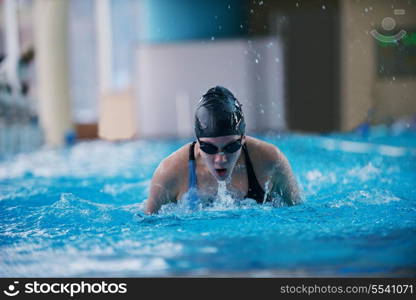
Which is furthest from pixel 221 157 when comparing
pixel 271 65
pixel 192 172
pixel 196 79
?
pixel 271 65

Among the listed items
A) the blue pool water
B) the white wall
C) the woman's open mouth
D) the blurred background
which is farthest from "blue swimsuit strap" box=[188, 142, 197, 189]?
the white wall

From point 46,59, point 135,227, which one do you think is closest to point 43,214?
point 135,227

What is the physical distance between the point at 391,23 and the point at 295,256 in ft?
42.0

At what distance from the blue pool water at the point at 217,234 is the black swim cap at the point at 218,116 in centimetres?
47

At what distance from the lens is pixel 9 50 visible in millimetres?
8031

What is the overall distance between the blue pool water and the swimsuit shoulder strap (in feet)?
0.19

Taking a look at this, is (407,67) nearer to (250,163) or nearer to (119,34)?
(119,34)

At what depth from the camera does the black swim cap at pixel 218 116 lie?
9.82ft

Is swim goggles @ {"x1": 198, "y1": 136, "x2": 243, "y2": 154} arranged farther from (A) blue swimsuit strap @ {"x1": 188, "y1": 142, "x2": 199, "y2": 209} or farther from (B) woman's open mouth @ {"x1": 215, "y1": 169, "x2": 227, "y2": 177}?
(A) blue swimsuit strap @ {"x1": 188, "y1": 142, "x2": 199, "y2": 209}

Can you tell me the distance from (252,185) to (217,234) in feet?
2.47

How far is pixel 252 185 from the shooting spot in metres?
3.38

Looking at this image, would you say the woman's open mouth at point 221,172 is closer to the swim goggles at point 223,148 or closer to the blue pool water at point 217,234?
the swim goggles at point 223,148

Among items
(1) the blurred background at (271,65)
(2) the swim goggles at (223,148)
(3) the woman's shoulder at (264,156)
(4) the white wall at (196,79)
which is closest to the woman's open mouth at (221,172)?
(2) the swim goggles at (223,148)

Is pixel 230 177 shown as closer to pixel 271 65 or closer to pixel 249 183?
pixel 249 183
